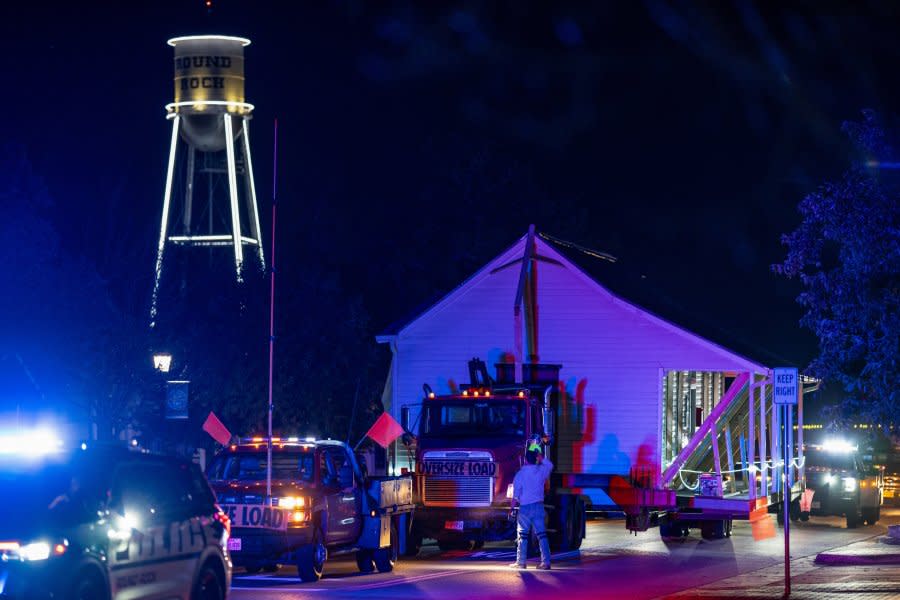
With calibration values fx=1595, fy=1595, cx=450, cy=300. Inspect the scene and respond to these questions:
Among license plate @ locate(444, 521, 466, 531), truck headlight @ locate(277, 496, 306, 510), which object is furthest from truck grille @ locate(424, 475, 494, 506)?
truck headlight @ locate(277, 496, 306, 510)

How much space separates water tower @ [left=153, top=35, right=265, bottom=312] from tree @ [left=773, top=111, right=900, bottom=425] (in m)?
28.7

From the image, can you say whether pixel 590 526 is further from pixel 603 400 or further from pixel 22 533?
pixel 22 533

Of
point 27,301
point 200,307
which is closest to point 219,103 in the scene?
point 200,307

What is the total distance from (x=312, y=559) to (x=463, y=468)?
5.41 metres

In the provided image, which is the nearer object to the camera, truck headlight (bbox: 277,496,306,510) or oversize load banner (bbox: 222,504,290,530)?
oversize load banner (bbox: 222,504,290,530)

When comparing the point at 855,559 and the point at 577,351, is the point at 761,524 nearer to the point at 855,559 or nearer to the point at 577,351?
the point at 577,351

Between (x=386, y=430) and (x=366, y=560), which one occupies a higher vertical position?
(x=386, y=430)

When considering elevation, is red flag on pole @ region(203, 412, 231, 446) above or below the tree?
below

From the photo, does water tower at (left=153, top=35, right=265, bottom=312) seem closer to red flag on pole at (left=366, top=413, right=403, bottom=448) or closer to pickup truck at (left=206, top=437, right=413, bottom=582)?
red flag on pole at (left=366, top=413, right=403, bottom=448)

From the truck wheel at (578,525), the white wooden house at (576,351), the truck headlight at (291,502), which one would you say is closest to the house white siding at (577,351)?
the white wooden house at (576,351)

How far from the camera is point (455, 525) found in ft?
87.0

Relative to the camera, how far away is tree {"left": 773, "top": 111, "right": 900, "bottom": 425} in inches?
1126

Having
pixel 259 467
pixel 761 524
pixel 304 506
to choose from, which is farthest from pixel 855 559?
pixel 761 524

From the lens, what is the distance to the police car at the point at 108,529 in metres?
12.9
